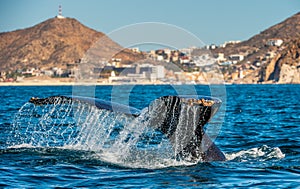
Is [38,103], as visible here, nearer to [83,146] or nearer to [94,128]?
[83,146]

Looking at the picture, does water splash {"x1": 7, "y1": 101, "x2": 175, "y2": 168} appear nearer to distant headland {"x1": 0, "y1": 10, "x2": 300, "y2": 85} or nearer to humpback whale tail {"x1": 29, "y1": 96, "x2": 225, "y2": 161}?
humpback whale tail {"x1": 29, "y1": 96, "x2": 225, "y2": 161}

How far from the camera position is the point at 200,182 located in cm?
763

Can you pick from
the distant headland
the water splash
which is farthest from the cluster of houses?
the water splash

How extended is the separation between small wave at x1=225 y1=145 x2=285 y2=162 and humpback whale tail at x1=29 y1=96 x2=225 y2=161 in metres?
1.43

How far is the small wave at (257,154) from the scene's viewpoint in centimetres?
990

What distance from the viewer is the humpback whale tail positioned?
7168 millimetres

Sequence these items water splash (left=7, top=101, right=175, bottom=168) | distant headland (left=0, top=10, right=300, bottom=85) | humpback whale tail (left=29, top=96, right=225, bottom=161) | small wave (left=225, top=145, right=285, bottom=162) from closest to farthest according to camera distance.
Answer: humpback whale tail (left=29, top=96, right=225, bottom=161)
water splash (left=7, top=101, right=175, bottom=168)
small wave (left=225, top=145, right=285, bottom=162)
distant headland (left=0, top=10, right=300, bottom=85)

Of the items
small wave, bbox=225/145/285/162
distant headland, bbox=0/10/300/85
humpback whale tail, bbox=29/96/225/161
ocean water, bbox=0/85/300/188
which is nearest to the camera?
humpback whale tail, bbox=29/96/225/161

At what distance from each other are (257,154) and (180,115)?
11.3 ft

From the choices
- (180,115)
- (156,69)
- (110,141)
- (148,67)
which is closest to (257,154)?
(180,115)

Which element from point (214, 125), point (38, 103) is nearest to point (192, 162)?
point (38, 103)

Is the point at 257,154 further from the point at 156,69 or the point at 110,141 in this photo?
the point at 156,69

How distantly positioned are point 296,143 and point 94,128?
4.46 metres

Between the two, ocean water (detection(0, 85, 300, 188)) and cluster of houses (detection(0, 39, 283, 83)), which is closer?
ocean water (detection(0, 85, 300, 188))
